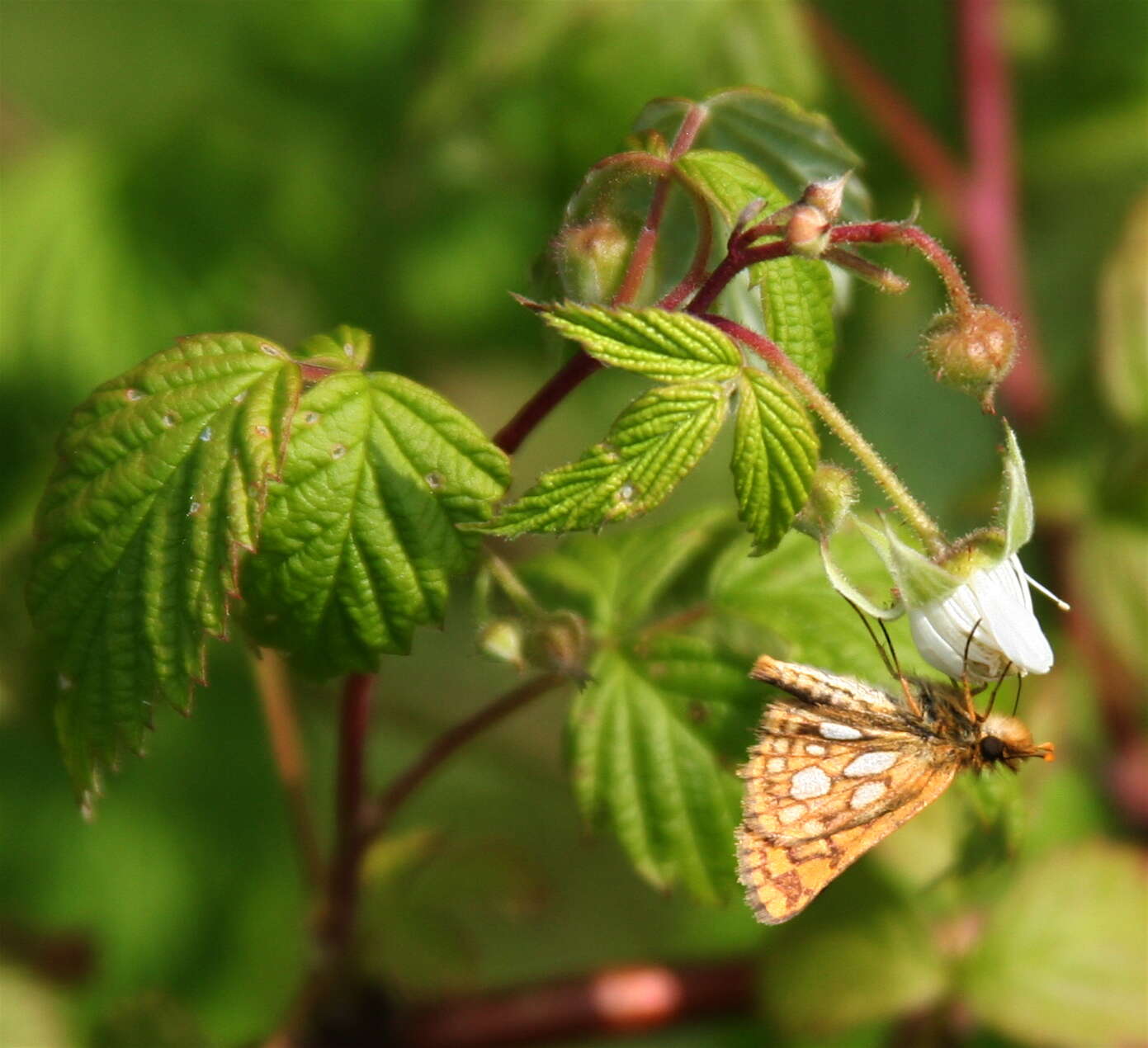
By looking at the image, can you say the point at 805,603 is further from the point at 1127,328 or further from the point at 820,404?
the point at 1127,328

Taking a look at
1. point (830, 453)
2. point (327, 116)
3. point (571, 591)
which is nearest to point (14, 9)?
point (327, 116)

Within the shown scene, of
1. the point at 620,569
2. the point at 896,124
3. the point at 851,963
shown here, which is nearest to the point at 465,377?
the point at 896,124

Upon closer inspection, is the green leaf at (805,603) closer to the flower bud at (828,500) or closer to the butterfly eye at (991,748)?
the butterfly eye at (991,748)

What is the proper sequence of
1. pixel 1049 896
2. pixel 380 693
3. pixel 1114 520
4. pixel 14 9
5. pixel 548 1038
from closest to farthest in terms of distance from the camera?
pixel 548 1038 < pixel 1049 896 < pixel 1114 520 < pixel 380 693 < pixel 14 9

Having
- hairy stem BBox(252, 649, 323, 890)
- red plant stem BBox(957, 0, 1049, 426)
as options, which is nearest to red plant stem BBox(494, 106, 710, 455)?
hairy stem BBox(252, 649, 323, 890)

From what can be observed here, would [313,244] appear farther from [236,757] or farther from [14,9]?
[14,9]

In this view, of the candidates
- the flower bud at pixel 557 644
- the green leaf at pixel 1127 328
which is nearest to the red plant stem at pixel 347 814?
the flower bud at pixel 557 644
